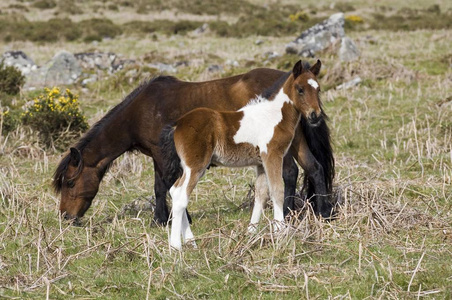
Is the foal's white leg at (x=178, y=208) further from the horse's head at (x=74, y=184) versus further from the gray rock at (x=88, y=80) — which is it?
the gray rock at (x=88, y=80)

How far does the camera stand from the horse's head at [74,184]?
816 centimetres

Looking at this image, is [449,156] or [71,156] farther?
[449,156]

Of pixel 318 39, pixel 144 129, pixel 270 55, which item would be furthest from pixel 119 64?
pixel 144 129

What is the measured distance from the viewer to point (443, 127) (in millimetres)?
12070

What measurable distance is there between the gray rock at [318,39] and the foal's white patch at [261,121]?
15005mm

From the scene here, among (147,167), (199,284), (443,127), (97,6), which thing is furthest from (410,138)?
(97,6)

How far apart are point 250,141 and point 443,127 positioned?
6529mm

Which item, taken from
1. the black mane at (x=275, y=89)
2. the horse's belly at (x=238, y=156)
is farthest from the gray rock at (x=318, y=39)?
the horse's belly at (x=238, y=156)

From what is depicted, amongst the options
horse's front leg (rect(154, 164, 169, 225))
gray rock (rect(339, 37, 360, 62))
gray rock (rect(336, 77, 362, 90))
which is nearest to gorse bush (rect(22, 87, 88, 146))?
horse's front leg (rect(154, 164, 169, 225))

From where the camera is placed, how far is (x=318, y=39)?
74.7 feet

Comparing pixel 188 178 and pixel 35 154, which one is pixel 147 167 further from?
pixel 188 178

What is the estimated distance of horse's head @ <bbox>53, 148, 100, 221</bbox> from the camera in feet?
26.8

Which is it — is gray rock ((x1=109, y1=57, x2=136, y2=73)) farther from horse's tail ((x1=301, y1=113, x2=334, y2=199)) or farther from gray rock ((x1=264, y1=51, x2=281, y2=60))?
horse's tail ((x1=301, y1=113, x2=334, y2=199))

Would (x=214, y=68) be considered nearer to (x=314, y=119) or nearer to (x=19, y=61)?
(x=19, y=61)
